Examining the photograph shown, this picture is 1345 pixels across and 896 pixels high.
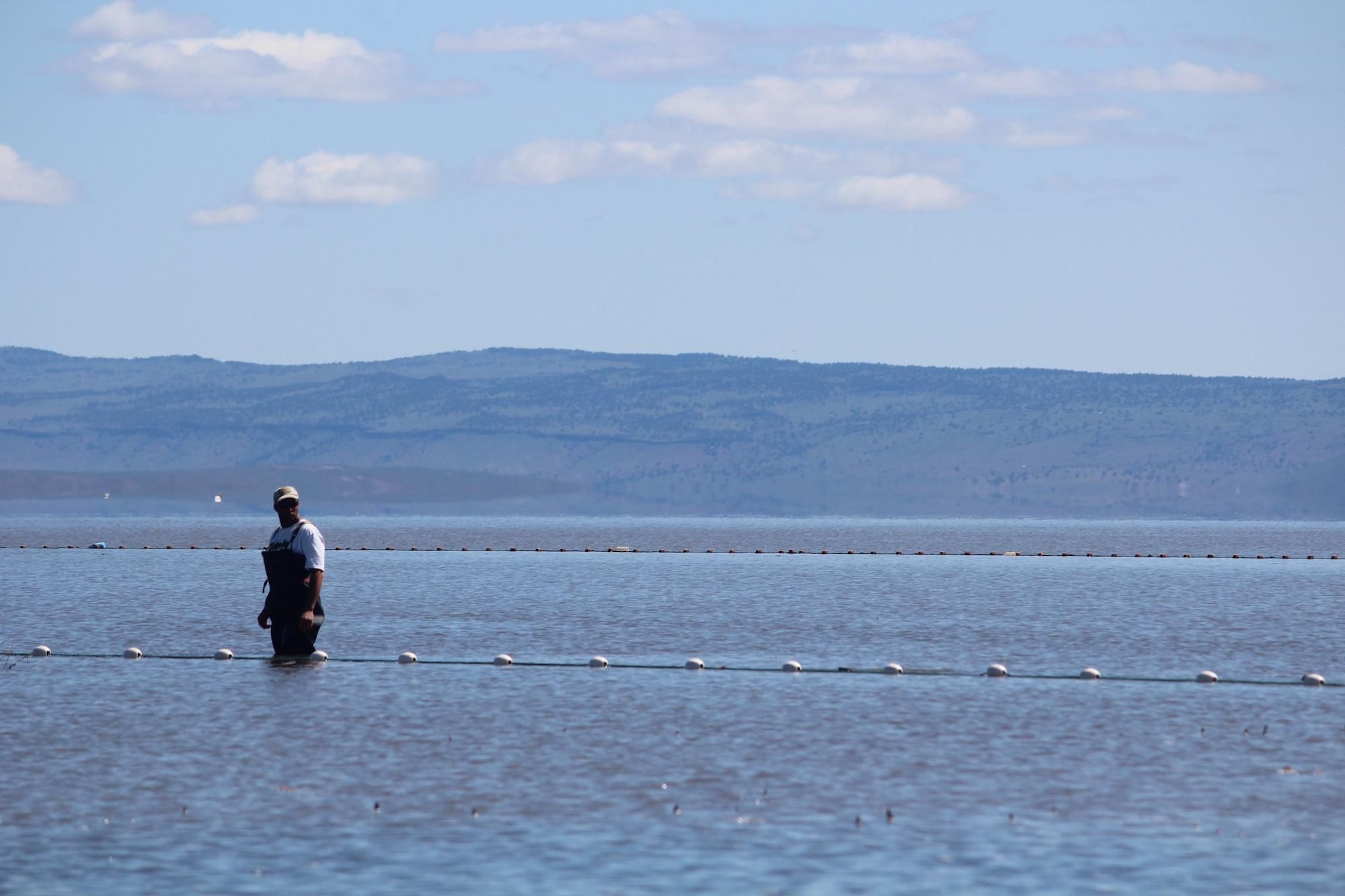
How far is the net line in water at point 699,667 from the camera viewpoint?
91.0 feet

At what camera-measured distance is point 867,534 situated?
174 m

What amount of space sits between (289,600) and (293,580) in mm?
547

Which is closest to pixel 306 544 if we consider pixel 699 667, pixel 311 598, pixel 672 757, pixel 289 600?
pixel 311 598

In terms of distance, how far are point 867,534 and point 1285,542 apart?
3760 cm

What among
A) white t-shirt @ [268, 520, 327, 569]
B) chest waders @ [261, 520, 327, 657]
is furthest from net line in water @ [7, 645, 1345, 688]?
white t-shirt @ [268, 520, 327, 569]

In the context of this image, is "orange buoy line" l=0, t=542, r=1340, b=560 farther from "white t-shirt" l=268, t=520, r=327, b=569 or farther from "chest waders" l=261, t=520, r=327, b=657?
"white t-shirt" l=268, t=520, r=327, b=569

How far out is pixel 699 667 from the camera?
28781 millimetres

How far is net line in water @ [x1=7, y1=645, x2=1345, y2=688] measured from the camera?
1093 inches

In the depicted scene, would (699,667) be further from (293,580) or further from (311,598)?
(293,580)

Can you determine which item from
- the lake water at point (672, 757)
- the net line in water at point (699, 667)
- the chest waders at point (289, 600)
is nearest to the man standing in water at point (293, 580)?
the chest waders at point (289, 600)

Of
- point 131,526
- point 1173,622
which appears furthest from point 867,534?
point 1173,622

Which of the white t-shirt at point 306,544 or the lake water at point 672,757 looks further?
the white t-shirt at point 306,544

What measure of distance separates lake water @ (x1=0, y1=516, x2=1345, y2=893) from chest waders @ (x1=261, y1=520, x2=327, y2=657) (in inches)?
23.3

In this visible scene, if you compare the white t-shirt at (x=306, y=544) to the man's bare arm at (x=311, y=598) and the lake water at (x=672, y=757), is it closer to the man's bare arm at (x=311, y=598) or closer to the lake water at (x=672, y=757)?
the man's bare arm at (x=311, y=598)
